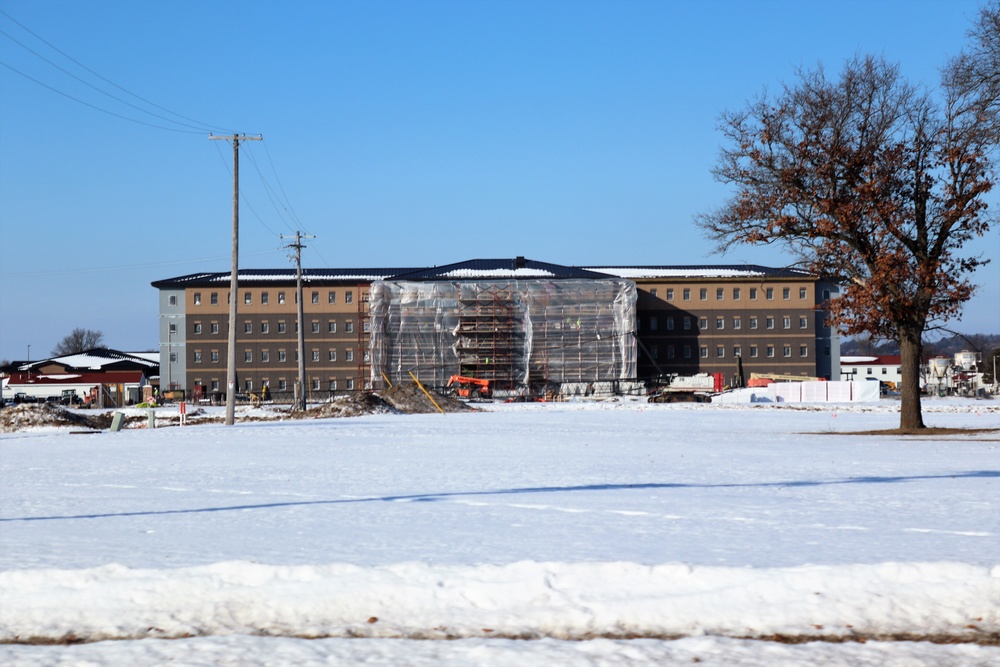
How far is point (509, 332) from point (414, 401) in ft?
151

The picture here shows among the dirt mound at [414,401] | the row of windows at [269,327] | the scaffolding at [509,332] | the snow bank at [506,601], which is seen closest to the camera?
the snow bank at [506,601]

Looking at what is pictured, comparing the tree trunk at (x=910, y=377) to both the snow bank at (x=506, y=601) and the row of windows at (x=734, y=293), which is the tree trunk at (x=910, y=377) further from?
the row of windows at (x=734, y=293)

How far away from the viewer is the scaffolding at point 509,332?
97000 millimetres

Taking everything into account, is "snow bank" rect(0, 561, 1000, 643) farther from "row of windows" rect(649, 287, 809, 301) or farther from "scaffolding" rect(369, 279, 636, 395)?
"row of windows" rect(649, 287, 809, 301)

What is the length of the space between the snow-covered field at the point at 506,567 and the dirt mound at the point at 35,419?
23.6 m

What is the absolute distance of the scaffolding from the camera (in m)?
97.0

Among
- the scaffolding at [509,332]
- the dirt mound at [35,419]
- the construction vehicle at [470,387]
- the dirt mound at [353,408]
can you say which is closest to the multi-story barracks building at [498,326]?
the scaffolding at [509,332]

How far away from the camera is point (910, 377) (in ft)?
99.0

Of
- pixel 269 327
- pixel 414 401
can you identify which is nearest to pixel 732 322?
pixel 269 327

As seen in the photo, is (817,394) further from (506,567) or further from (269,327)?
(506,567)

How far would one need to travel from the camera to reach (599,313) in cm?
9781

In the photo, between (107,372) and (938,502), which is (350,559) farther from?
(107,372)

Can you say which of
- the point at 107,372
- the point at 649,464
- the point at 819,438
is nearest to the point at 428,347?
the point at 107,372

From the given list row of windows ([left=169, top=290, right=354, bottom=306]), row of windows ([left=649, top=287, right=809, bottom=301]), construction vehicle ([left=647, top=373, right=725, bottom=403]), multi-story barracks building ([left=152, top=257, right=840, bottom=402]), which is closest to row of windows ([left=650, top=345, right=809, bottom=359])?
multi-story barracks building ([left=152, top=257, right=840, bottom=402])
